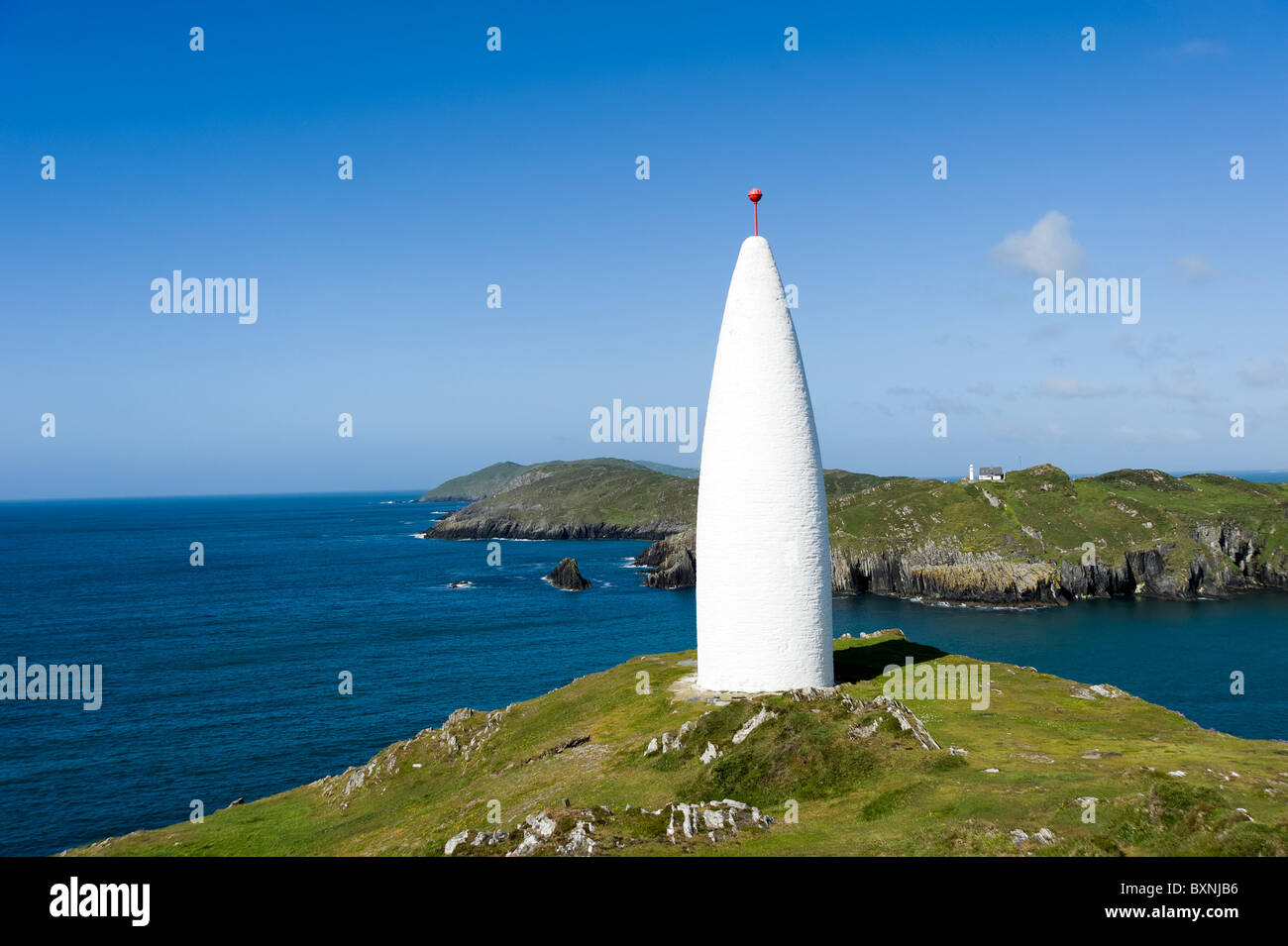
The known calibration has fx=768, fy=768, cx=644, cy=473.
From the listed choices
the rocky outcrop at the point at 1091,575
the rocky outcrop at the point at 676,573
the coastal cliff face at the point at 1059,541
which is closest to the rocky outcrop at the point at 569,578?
the rocky outcrop at the point at 676,573

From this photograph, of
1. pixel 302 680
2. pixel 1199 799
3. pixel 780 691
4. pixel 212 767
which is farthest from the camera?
pixel 302 680

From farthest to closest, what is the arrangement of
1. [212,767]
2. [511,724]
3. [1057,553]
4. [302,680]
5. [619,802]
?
[1057,553] < [302,680] < [212,767] < [511,724] < [619,802]

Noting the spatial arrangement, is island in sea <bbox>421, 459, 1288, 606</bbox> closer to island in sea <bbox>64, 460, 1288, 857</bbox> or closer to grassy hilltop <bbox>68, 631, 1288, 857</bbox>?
island in sea <bbox>64, 460, 1288, 857</bbox>

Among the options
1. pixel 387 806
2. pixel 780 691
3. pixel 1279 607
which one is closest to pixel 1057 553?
pixel 1279 607

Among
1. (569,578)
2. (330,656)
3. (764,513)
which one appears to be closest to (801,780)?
(764,513)
